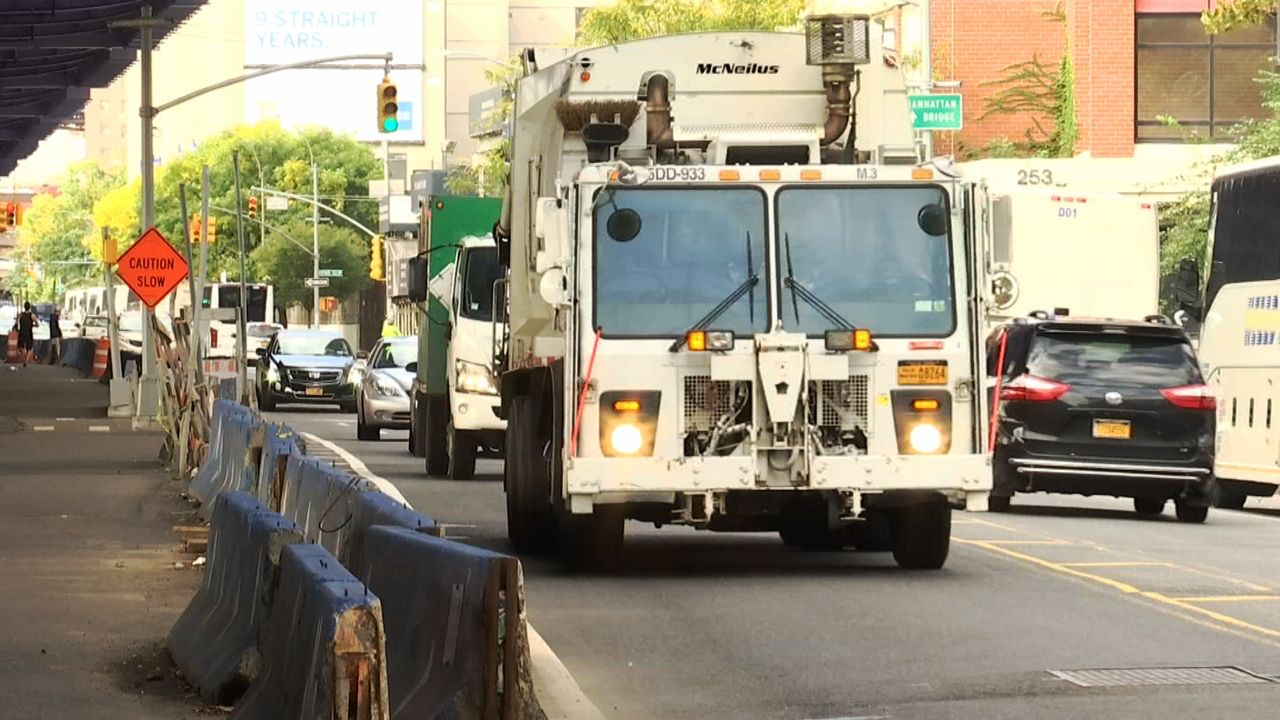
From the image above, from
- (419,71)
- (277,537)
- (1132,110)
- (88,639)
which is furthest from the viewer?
(419,71)

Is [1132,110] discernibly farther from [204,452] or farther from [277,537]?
[277,537]

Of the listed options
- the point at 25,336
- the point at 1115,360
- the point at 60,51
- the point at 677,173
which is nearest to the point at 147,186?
the point at 60,51

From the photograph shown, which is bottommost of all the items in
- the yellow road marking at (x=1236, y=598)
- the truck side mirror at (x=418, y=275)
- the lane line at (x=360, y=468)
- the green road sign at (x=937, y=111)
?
the lane line at (x=360, y=468)

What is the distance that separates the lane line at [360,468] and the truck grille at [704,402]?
5761mm

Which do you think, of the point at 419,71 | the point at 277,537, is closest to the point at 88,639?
the point at 277,537

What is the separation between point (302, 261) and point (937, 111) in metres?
79.2

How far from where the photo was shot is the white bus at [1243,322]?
988 inches

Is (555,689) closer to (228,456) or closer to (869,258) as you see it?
(869,258)

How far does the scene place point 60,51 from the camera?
57594 millimetres

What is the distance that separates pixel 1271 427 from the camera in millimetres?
24703

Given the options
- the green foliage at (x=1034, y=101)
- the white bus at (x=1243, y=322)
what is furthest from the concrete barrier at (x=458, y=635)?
the green foliage at (x=1034, y=101)

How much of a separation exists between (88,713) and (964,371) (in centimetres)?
688

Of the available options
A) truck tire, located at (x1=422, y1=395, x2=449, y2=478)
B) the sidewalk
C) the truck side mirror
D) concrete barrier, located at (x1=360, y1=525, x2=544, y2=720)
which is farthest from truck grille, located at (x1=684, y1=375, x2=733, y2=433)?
truck tire, located at (x1=422, y1=395, x2=449, y2=478)

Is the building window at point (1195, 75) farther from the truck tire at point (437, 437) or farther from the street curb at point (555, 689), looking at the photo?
the street curb at point (555, 689)
